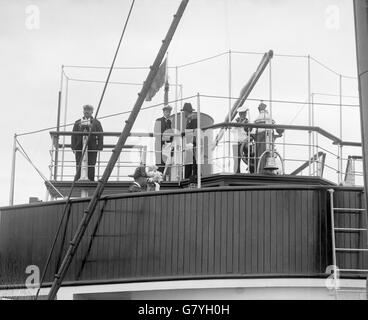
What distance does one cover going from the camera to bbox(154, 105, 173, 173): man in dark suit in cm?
1698

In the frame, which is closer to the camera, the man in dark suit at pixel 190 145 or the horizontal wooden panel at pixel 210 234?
the horizontal wooden panel at pixel 210 234

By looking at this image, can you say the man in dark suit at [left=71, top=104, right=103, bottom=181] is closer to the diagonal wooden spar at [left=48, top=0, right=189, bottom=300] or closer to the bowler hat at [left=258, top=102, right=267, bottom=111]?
the diagonal wooden spar at [left=48, top=0, right=189, bottom=300]

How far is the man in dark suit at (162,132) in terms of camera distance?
17.0 metres

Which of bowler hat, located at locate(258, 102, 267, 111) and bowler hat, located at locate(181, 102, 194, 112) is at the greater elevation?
bowler hat, located at locate(181, 102, 194, 112)

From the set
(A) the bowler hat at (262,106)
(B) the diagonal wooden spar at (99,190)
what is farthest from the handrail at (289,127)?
(B) the diagonal wooden spar at (99,190)

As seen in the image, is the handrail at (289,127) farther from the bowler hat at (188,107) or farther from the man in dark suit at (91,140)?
the man in dark suit at (91,140)

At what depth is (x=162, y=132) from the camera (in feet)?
56.0

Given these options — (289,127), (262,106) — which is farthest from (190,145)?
(289,127)

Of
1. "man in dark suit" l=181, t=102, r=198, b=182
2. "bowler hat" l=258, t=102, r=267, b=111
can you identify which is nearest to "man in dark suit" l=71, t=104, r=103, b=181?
"man in dark suit" l=181, t=102, r=198, b=182

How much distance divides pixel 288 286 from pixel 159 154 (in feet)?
17.0

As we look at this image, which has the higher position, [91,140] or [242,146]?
[91,140]

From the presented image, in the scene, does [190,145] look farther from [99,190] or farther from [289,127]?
[99,190]
